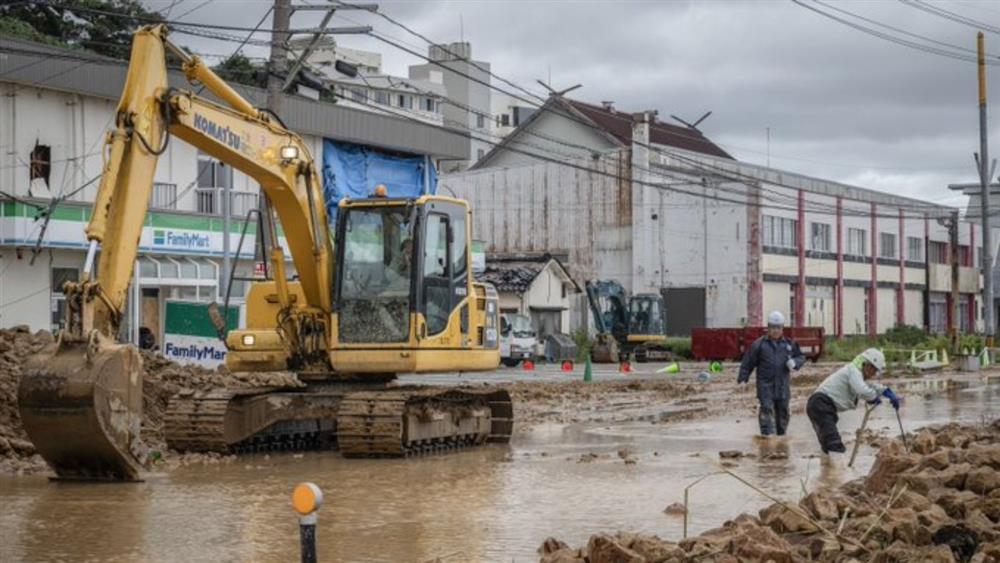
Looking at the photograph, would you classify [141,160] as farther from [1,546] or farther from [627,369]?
[627,369]

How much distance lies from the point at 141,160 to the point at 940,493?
853 cm

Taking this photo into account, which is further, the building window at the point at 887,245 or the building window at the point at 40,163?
the building window at the point at 887,245

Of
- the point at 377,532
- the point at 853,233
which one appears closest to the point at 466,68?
the point at 853,233

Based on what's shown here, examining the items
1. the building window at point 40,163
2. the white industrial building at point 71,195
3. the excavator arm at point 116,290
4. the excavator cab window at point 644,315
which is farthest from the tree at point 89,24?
the excavator arm at point 116,290

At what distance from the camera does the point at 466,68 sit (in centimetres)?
9850

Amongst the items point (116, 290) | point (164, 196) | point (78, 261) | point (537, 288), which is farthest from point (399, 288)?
point (537, 288)

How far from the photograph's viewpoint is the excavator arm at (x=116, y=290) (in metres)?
13.9

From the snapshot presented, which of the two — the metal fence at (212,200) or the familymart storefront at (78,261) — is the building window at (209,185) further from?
the familymart storefront at (78,261)

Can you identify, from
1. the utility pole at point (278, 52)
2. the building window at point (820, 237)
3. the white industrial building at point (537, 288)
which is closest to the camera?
the utility pole at point (278, 52)

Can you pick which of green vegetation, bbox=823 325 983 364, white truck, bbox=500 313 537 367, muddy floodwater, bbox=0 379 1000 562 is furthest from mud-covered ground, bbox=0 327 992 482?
white truck, bbox=500 313 537 367

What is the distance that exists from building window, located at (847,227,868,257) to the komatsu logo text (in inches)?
2562

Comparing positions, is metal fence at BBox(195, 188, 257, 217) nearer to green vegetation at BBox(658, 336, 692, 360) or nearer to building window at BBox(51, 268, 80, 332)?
building window at BBox(51, 268, 80, 332)

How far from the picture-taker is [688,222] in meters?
71.4

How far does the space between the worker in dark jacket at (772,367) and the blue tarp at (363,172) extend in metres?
26.4
